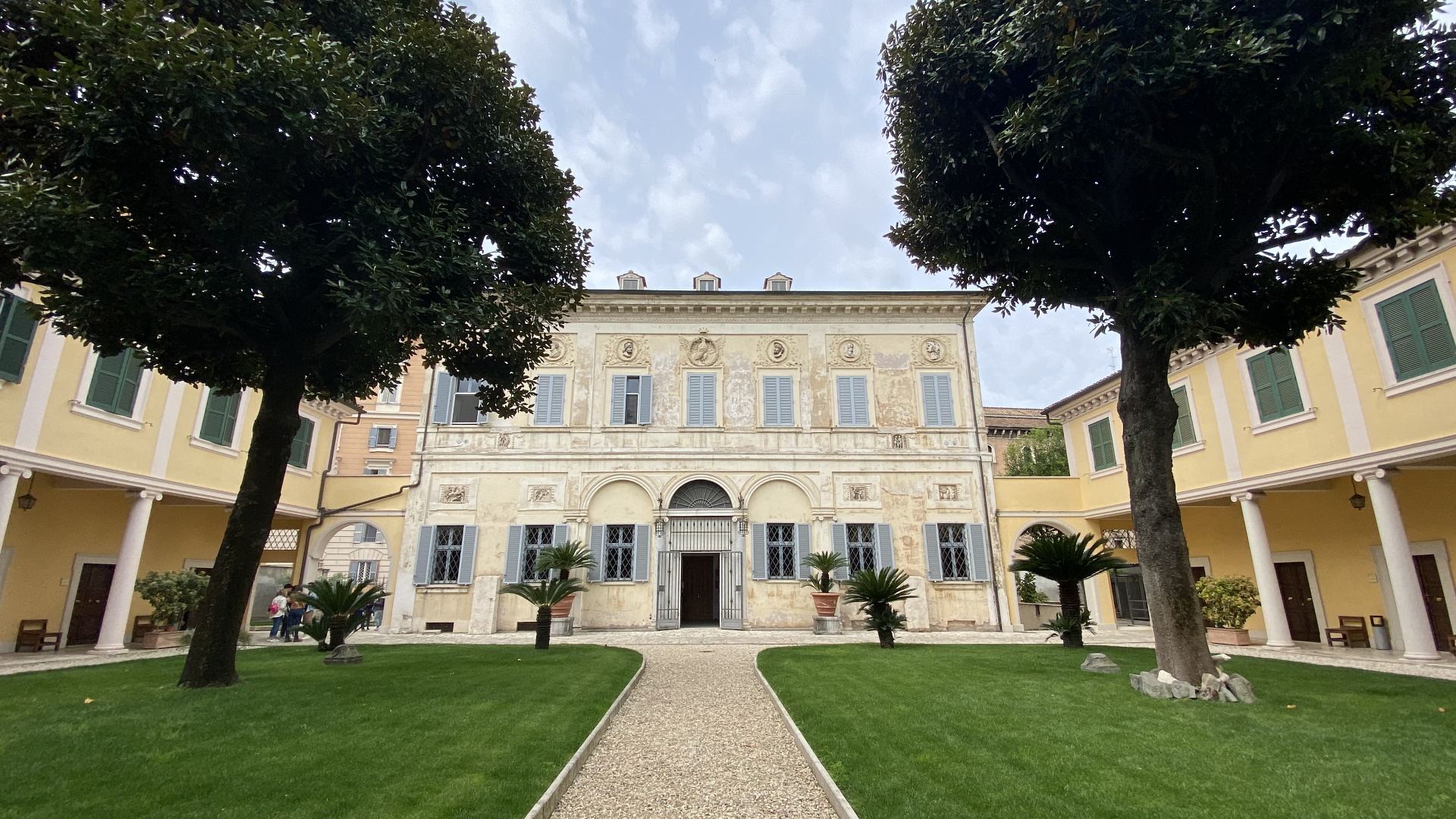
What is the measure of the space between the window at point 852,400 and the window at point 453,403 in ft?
36.3

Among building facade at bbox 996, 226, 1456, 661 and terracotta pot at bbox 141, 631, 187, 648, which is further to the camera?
terracotta pot at bbox 141, 631, 187, 648

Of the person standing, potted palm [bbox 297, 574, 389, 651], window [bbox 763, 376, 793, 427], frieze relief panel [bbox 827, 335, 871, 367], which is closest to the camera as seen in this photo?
potted palm [bbox 297, 574, 389, 651]

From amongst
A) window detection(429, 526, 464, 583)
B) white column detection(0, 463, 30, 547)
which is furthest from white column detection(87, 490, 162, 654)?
window detection(429, 526, 464, 583)

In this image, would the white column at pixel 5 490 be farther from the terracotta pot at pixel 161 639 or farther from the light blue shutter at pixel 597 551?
the light blue shutter at pixel 597 551

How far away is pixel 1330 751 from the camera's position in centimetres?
501

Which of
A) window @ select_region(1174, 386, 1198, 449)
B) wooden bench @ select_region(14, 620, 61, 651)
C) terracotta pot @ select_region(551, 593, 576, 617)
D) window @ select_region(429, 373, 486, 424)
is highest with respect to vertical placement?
window @ select_region(429, 373, 486, 424)

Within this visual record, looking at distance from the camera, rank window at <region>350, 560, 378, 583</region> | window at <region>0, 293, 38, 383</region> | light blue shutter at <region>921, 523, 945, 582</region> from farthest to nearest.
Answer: window at <region>350, 560, 378, 583</region> → light blue shutter at <region>921, 523, 945, 582</region> → window at <region>0, 293, 38, 383</region>

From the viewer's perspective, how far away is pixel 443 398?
67.3 feet

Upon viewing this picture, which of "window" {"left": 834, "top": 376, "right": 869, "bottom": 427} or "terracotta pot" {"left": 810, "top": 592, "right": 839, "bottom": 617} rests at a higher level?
"window" {"left": 834, "top": 376, "right": 869, "bottom": 427}

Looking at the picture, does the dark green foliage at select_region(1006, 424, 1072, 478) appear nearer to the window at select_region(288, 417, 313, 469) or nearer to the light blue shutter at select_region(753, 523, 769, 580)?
the light blue shutter at select_region(753, 523, 769, 580)

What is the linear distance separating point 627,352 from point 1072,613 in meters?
14.2

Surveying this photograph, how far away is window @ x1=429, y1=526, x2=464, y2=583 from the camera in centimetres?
1917

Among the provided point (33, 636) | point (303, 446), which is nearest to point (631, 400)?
point (303, 446)

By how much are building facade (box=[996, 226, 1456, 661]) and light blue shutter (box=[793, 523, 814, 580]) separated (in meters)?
5.95
